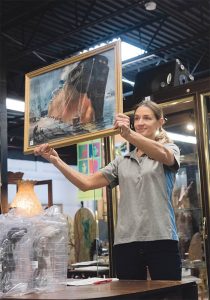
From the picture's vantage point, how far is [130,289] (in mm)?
1409

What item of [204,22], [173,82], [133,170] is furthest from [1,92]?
[133,170]

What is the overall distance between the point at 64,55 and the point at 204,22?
8.08 feet

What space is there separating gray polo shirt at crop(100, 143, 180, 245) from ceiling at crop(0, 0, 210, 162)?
4477mm

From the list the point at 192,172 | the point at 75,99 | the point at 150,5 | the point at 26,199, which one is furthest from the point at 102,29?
the point at 75,99

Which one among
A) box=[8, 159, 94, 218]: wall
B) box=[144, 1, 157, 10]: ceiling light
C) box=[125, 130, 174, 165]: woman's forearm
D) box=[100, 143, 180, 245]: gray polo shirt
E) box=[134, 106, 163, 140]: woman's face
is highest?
box=[144, 1, 157, 10]: ceiling light

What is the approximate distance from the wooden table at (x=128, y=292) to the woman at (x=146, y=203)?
0.26 m

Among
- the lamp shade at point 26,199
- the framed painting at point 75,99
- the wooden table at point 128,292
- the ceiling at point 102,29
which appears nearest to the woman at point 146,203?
the framed painting at point 75,99

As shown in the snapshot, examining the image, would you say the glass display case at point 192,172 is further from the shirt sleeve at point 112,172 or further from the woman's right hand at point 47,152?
the woman's right hand at point 47,152

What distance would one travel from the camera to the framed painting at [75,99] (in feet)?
6.26

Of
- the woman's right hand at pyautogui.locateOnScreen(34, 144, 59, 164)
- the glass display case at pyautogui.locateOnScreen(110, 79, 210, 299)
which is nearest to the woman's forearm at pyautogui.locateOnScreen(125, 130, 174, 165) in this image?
the woman's right hand at pyautogui.locateOnScreen(34, 144, 59, 164)

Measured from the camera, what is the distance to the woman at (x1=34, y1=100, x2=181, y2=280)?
6.03 feet

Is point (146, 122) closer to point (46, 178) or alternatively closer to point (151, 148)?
point (151, 148)

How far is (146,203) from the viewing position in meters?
1.90

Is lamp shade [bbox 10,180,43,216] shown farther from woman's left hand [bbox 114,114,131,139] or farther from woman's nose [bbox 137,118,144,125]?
woman's left hand [bbox 114,114,131,139]
